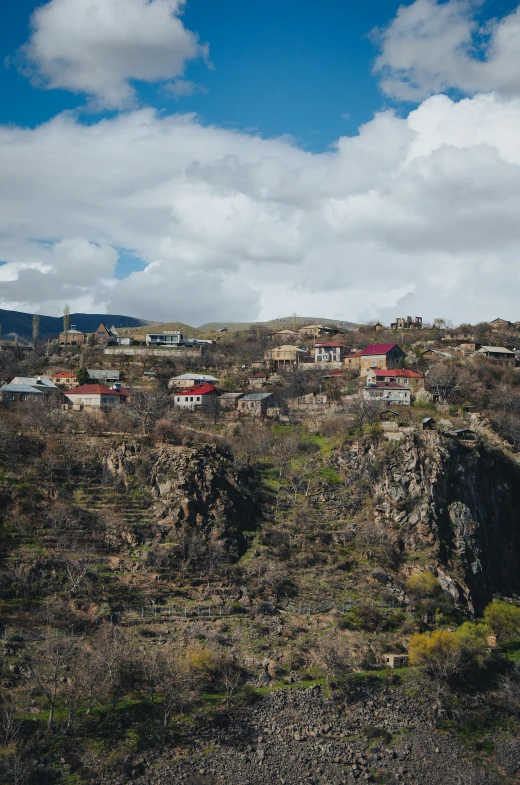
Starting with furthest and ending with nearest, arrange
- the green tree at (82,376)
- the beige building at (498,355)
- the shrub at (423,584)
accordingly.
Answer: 1. the beige building at (498,355)
2. the green tree at (82,376)
3. the shrub at (423,584)

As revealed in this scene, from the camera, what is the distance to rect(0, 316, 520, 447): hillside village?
72250mm

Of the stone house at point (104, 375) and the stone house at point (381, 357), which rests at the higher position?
the stone house at point (381, 357)

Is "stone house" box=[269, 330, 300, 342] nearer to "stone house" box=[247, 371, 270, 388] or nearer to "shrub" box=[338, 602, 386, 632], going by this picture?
"stone house" box=[247, 371, 270, 388]

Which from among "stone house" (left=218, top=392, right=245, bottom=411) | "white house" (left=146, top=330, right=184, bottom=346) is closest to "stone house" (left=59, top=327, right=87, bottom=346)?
"white house" (left=146, top=330, right=184, bottom=346)

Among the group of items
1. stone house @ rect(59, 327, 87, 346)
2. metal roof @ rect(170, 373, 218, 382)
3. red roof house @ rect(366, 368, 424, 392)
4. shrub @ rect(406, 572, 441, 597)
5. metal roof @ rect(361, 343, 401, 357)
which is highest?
stone house @ rect(59, 327, 87, 346)

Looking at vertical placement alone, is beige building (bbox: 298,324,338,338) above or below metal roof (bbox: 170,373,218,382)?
above

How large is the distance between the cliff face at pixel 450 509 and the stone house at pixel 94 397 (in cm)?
2657

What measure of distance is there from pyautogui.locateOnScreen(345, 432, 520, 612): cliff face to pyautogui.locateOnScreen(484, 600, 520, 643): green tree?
3.36 ft

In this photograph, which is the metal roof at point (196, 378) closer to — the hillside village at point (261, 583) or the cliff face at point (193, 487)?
the hillside village at point (261, 583)

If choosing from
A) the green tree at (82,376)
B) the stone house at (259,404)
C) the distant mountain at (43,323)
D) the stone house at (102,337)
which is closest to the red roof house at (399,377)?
the stone house at (259,404)

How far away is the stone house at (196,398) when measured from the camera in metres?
76.3

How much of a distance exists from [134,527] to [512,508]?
32072 mm

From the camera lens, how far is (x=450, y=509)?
55.8 metres

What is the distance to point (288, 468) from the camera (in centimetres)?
6259
